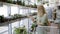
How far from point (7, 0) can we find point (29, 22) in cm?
191

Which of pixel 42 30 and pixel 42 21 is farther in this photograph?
pixel 42 21

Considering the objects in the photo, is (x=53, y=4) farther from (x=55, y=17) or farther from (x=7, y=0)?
(x=7, y=0)

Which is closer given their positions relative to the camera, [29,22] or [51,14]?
[29,22]

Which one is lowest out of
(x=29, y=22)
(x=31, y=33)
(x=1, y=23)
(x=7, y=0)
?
(x=31, y=33)

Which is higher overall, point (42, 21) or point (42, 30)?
point (42, 21)

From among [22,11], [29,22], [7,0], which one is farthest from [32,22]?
[7,0]

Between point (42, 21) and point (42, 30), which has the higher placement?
point (42, 21)

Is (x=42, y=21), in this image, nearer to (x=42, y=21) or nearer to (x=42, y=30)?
(x=42, y=21)

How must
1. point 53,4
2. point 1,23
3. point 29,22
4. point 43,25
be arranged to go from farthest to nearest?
1. point 53,4
2. point 29,22
3. point 43,25
4. point 1,23

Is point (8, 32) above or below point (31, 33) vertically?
above

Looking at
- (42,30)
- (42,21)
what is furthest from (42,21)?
(42,30)

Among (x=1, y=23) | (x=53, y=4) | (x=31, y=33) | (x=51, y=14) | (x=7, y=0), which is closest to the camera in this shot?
(x=1, y=23)

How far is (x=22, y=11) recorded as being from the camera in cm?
326

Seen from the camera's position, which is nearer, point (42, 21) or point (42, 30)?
point (42, 30)
